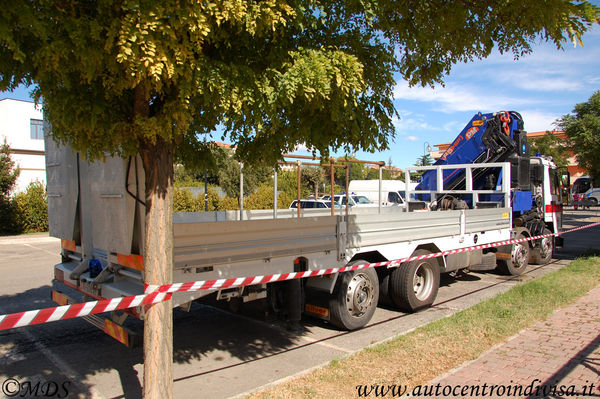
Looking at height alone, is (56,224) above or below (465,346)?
above

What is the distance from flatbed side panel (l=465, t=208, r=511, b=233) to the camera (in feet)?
Answer: 26.2

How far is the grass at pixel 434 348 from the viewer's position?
418 centimetres

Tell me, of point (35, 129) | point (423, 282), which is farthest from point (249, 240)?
point (35, 129)

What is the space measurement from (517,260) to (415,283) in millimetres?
4146

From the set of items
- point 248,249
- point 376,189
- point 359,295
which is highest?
point 376,189

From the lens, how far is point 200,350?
547 centimetres

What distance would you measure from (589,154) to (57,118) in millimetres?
22697

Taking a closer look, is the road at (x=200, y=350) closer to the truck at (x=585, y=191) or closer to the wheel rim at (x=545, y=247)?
the wheel rim at (x=545, y=247)

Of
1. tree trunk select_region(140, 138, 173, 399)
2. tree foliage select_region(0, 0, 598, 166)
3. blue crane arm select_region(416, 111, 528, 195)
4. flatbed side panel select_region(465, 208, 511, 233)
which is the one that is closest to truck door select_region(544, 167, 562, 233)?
blue crane arm select_region(416, 111, 528, 195)

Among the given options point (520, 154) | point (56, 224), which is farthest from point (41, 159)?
point (520, 154)

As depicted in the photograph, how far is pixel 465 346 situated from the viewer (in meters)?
5.12

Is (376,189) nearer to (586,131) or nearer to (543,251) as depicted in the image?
(586,131)

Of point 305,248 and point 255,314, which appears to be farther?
point 255,314

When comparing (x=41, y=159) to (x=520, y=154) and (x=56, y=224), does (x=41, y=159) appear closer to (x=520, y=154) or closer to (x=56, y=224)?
(x=56, y=224)
